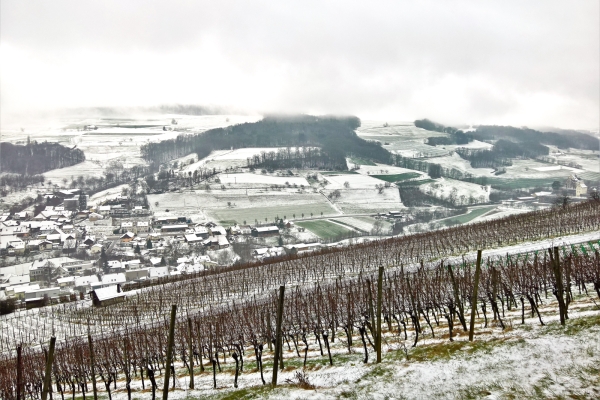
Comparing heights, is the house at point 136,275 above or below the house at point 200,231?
below

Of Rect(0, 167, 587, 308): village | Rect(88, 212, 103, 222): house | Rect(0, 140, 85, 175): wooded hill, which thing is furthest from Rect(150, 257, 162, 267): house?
Rect(0, 140, 85, 175): wooded hill

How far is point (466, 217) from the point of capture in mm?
111312

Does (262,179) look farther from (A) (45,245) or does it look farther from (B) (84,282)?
(B) (84,282)

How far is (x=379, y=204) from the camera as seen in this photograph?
439 ft

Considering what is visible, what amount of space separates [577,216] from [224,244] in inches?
2778

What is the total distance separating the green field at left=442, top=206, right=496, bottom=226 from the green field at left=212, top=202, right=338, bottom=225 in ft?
109

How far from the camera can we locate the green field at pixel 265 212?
120 metres

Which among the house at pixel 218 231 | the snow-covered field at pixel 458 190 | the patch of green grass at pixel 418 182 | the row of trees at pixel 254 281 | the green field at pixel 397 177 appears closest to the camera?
the row of trees at pixel 254 281

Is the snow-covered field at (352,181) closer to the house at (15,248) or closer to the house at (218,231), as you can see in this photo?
the house at (218,231)

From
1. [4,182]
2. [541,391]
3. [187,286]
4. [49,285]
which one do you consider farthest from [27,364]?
[4,182]

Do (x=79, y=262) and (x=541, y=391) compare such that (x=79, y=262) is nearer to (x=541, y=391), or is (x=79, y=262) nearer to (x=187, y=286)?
(x=187, y=286)

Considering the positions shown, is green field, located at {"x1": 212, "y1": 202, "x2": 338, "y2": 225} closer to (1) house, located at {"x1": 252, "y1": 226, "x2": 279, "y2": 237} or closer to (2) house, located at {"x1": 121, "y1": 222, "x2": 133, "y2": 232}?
(1) house, located at {"x1": 252, "y1": 226, "x2": 279, "y2": 237}

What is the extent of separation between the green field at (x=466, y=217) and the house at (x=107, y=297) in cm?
7970

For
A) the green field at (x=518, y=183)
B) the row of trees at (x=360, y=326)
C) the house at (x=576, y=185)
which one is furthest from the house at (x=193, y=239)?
the house at (x=576, y=185)
